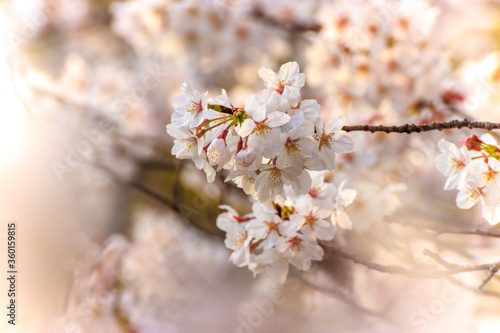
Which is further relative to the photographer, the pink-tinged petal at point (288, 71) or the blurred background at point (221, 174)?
the blurred background at point (221, 174)

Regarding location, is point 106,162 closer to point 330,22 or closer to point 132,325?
point 132,325

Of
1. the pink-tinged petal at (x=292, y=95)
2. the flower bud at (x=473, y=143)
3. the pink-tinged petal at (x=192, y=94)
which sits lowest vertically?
the flower bud at (x=473, y=143)

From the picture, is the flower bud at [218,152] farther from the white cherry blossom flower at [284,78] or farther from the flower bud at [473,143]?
the flower bud at [473,143]

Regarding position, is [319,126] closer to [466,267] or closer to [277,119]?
[277,119]

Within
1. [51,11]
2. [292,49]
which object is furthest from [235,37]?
[51,11]

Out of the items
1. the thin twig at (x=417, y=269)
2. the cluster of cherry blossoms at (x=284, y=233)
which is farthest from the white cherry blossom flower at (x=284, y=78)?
the thin twig at (x=417, y=269)

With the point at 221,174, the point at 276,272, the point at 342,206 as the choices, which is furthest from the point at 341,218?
the point at 221,174

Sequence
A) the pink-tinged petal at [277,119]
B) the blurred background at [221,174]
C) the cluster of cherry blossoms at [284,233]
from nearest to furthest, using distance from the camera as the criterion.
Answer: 1. the pink-tinged petal at [277,119]
2. the cluster of cherry blossoms at [284,233]
3. the blurred background at [221,174]
